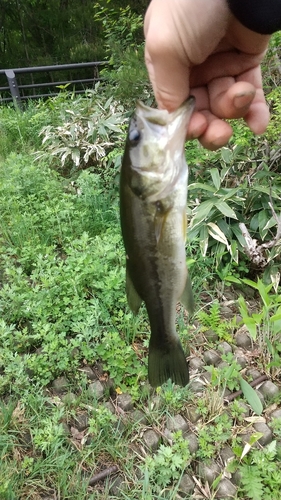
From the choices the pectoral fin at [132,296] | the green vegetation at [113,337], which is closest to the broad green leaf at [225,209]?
the green vegetation at [113,337]

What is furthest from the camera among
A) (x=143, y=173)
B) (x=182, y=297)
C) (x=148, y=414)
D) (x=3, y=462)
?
(x=148, y=414)

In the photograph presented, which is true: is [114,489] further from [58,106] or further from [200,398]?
[58,106]

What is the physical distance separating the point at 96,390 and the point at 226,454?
0.76m

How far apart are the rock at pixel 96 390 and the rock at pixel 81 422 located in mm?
122

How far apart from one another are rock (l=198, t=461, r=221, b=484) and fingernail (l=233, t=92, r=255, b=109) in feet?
5.57

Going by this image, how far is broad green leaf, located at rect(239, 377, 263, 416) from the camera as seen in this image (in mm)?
2225

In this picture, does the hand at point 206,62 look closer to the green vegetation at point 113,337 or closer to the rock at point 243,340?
the green vegetation at point 113,337

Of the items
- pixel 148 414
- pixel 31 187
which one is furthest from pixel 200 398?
pixel 31 187

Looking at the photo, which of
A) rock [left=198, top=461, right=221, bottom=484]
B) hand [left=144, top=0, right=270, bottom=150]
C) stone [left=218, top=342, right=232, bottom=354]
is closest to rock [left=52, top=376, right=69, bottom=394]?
rock [left=198, top=461, right=221, bottom=484]

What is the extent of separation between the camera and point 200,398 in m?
2.35

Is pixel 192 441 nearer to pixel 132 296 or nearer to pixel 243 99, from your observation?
pixel 132 296

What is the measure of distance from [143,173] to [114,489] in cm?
160

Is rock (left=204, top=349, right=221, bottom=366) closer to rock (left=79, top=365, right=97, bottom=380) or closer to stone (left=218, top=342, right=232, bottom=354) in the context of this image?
stone (left=218, top=342, right=232, bottom=354)

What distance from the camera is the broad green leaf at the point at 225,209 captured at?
10.4 feet
